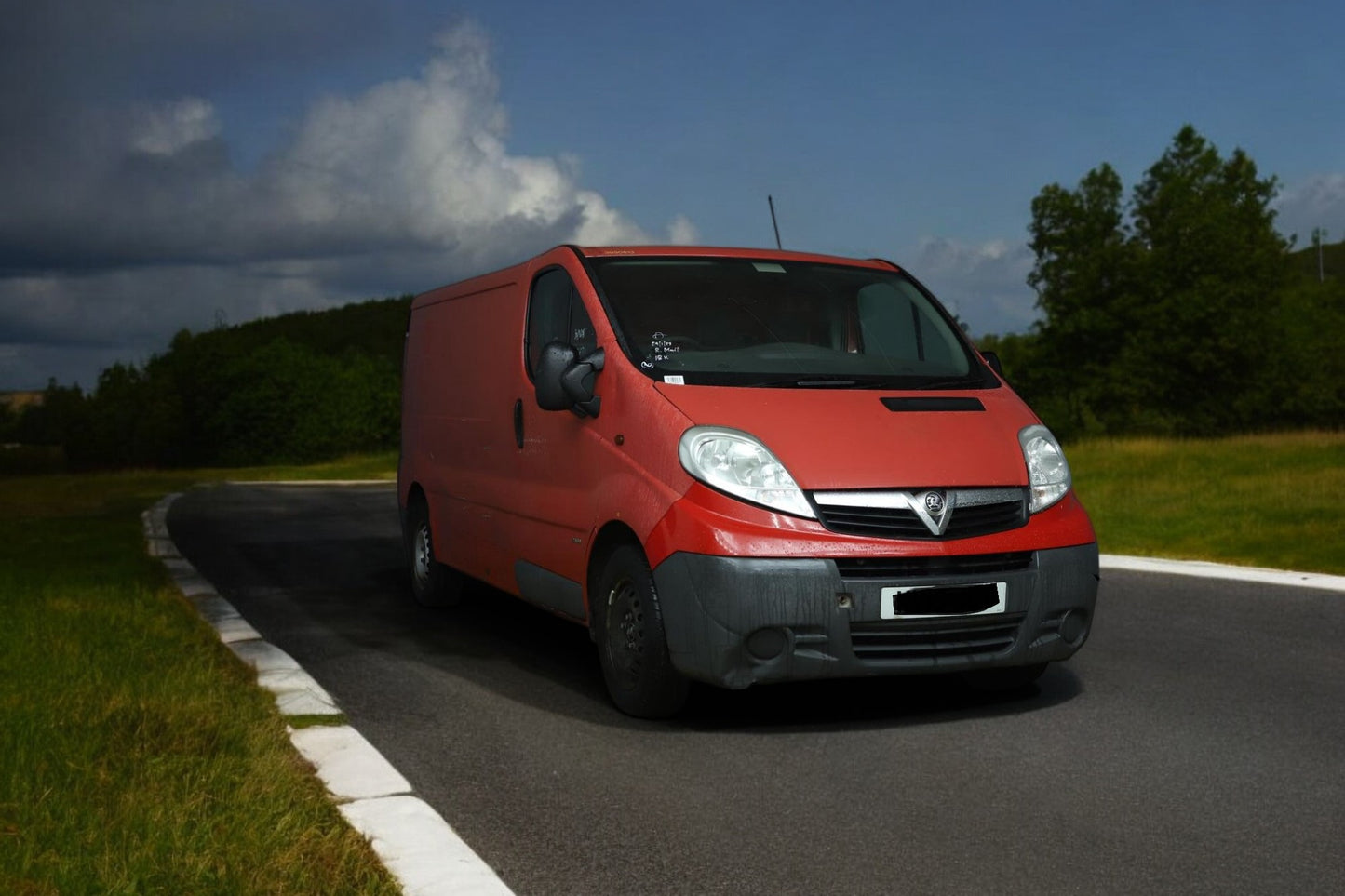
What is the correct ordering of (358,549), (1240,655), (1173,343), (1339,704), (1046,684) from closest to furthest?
1. (1339,704)
2. (1046,684)
3. (1240,655)
4. (358,549)
5. (1173,343)

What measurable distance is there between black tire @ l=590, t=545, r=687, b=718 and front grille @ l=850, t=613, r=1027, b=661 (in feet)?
2.53

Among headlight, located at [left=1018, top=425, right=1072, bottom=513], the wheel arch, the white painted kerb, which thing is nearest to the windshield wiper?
headlight, located at [left=1018, top=425, right=1072, bottom=513]

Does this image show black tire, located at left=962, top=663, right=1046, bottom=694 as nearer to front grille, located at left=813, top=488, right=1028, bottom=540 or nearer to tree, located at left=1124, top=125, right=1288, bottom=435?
front grille, located at left=813, top=488, right=1028, bottom=540

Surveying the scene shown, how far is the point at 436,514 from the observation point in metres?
8.75

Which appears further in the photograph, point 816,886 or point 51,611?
point 51,611

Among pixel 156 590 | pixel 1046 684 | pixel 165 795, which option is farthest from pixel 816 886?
pixel 156 590

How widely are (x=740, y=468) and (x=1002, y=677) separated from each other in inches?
70.9

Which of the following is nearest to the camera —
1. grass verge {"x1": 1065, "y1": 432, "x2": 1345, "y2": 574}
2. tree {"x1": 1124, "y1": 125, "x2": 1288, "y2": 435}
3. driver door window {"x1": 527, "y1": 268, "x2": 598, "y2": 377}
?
driver door window {"x1": 527, "y1": 268, "x2": 598, "y2": 377}

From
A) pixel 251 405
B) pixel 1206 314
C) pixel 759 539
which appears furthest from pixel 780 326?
pixel 251 405

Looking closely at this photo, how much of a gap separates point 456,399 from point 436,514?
842 millimetres

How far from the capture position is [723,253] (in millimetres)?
7008

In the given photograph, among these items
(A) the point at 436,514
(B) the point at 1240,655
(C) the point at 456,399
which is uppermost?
(C) the point at 456,399

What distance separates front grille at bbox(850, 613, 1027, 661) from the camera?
534 cm

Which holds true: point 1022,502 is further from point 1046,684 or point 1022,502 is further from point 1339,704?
point 1339,704
